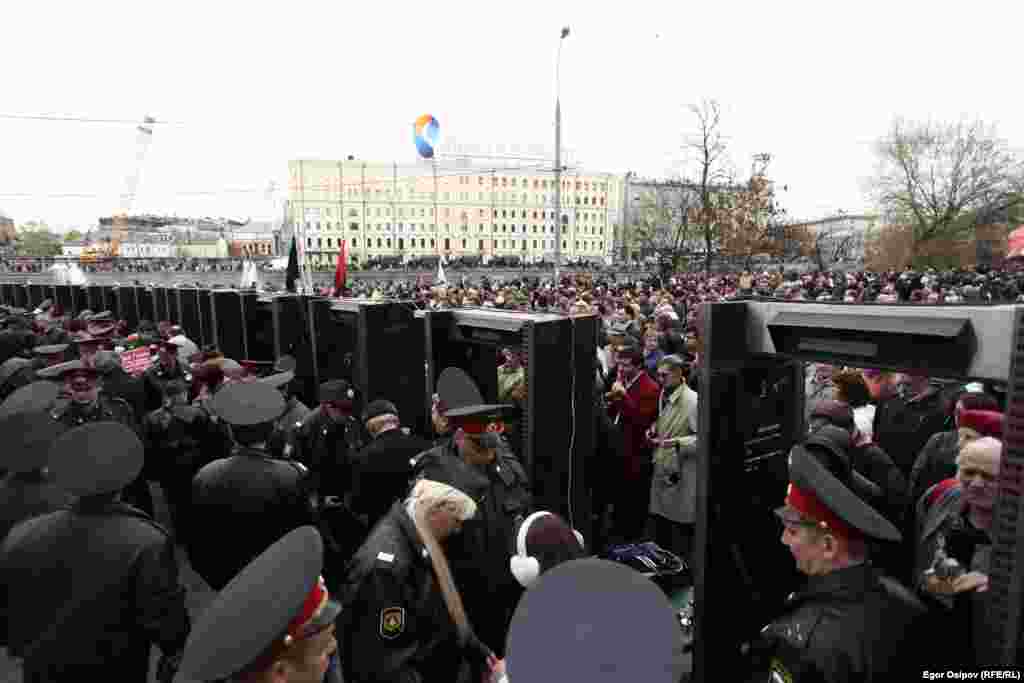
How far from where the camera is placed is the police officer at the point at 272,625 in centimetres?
145

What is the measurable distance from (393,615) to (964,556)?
2323 mm

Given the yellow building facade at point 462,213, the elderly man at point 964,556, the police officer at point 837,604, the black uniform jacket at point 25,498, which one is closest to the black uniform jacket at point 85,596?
the black uniform jacket at point 25,498

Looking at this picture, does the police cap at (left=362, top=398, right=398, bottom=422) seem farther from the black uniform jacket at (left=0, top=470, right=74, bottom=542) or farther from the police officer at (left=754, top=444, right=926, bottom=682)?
the police officer at (left=754, top=444, right=926, bottom=682)

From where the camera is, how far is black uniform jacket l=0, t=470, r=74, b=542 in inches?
126

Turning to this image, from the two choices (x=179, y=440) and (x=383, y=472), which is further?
(x=179, y=440)

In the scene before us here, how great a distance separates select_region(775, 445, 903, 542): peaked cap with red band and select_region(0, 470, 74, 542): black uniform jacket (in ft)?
11.5

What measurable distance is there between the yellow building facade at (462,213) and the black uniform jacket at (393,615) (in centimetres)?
8540

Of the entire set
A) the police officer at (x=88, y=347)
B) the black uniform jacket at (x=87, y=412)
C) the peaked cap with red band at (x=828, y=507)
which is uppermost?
the peaked cap with red band at (x=828, y=507)

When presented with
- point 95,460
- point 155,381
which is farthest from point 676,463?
point 155,381

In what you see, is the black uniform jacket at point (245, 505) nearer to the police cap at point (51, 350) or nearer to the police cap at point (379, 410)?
the police cap at point (379, 410)

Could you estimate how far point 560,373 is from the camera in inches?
166

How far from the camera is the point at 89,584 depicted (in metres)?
2.46

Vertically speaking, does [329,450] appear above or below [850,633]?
below

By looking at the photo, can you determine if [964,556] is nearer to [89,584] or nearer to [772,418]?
[772,418]
